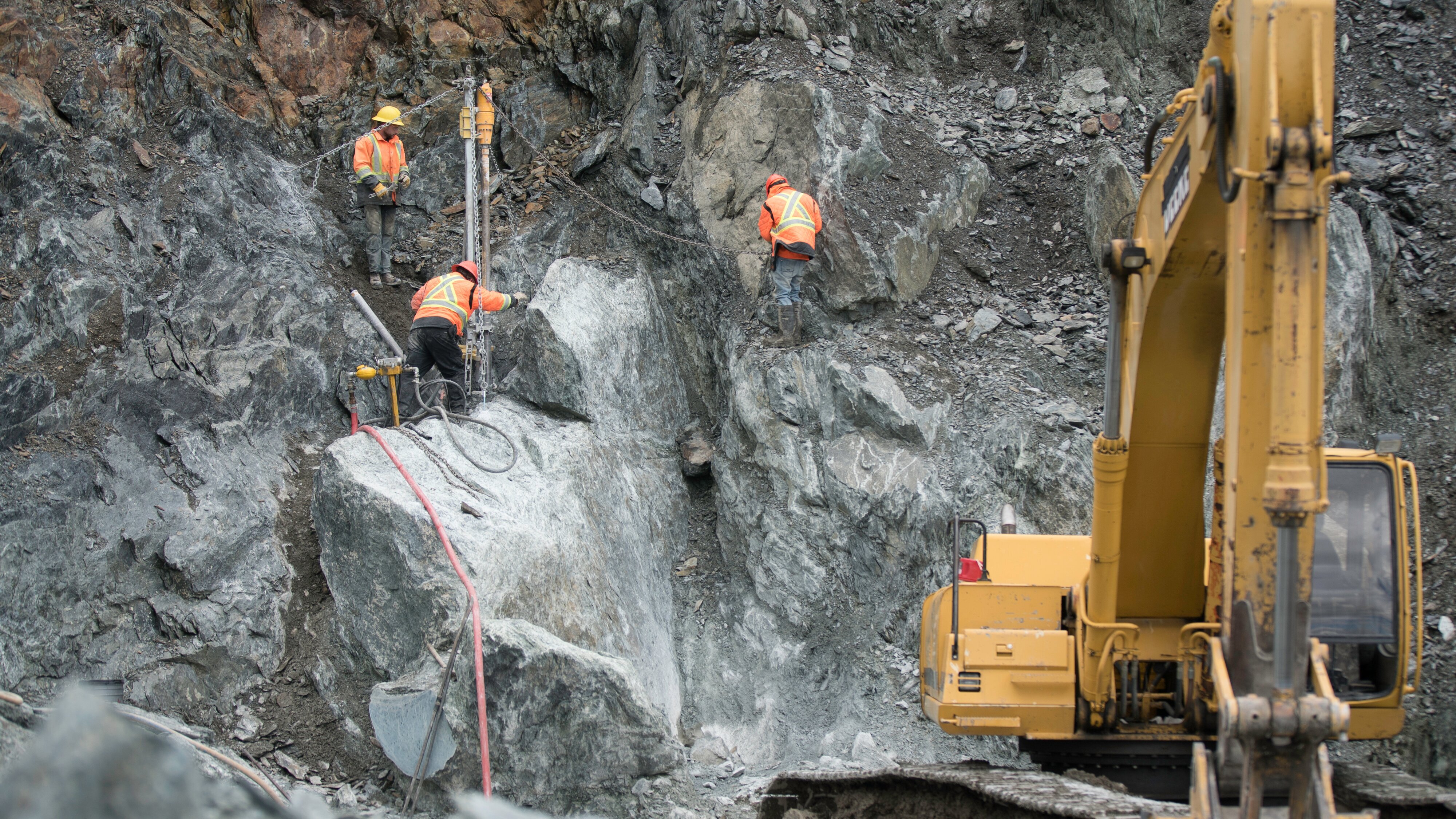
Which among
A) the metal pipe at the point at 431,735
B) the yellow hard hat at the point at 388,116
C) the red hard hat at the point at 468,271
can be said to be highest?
the yellow hard hat at the point at 388,116

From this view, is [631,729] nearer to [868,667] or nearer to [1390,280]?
[868,667]

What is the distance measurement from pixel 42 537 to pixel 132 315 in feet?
7.78

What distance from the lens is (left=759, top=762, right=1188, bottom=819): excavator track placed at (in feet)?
14.0

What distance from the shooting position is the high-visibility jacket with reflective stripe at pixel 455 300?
340 inches

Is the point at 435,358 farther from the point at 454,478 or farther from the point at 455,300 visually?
the point at 454,478

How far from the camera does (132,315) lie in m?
9.05

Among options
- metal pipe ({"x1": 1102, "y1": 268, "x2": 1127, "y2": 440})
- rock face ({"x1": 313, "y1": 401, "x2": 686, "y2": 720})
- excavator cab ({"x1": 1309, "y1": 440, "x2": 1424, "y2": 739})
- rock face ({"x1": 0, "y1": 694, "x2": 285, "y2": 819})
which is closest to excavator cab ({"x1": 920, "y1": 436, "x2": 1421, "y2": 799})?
excavator cab ({"x1": 1309, "y1": 440, "x2": 1424, "y2": 739})

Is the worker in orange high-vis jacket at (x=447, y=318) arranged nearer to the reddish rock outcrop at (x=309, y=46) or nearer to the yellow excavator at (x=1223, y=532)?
the reddish rock outcrop at (x=309, y=46)

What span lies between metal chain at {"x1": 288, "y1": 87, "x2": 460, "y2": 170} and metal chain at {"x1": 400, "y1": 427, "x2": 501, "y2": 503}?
4.40 meters

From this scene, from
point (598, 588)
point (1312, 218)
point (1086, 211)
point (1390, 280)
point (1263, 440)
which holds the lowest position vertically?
point (598, 588)

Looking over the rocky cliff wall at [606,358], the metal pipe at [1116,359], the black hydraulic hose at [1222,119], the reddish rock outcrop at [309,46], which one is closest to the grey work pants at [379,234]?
the rocky cliff wall at [606,358]

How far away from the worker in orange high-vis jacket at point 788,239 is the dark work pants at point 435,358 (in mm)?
2986

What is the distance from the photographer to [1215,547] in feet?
15.8

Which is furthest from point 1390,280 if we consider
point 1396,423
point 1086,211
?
point 1086,211
